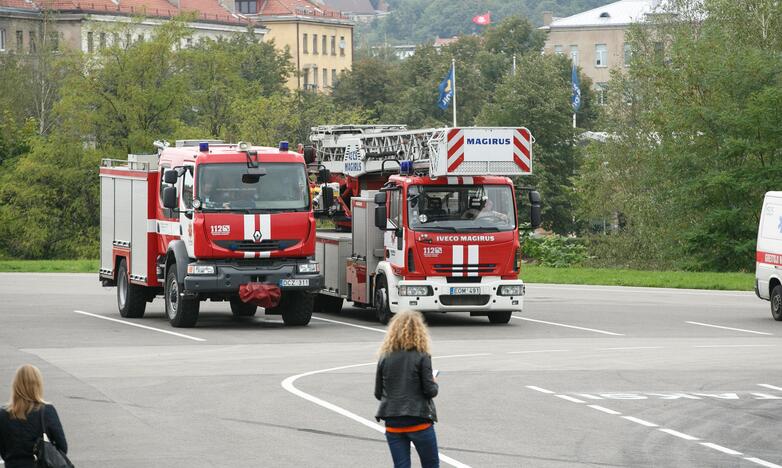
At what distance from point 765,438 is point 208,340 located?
12.3 m

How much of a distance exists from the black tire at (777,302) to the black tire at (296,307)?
8116 mm

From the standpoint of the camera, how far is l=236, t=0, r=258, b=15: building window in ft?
591

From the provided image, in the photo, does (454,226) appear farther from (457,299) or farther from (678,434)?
(678,434)

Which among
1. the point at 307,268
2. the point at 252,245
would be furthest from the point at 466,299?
the point at 252,245

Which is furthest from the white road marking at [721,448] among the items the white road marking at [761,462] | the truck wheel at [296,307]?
the truck wheel at [296,307]

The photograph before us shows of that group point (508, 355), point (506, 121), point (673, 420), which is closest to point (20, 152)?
point (506, 121)

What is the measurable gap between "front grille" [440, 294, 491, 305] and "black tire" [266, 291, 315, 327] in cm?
240

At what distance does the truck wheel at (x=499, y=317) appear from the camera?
2856 centimetres

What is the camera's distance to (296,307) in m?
28.3

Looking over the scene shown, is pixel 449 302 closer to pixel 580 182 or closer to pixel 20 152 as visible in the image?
pixel 580 182

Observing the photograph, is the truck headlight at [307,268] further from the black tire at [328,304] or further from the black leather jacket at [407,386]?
the black leather jacket at [407,386]

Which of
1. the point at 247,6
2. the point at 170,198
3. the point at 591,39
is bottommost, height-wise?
the point at 170,198

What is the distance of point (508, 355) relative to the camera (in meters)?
22.9

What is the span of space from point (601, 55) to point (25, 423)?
16441 centimetres
